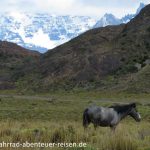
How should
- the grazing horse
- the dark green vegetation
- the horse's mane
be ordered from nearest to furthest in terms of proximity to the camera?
the grazing horse
the horse's mane
the dark green vegetation

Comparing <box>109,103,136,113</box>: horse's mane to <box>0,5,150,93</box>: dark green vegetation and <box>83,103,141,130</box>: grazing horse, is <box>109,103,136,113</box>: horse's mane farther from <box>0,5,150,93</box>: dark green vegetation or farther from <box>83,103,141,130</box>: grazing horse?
<box>0,5,150,93</box>: dark green vegetation

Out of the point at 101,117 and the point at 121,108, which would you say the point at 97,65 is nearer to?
the point at 121,108

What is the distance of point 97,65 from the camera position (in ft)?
294

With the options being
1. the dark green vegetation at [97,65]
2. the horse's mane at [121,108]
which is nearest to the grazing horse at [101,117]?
the horse's mane at [121,108]

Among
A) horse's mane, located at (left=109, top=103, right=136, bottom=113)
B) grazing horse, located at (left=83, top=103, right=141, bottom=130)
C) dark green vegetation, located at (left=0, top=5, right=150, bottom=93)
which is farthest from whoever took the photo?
dark green vegetation, located at (left=0, top=5, right=150, bottom=93)

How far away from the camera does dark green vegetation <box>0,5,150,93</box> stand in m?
79.9

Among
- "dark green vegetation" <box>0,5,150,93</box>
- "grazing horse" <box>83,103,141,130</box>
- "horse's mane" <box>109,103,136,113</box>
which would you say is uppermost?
"dark green vegetation" <box>0,5,150,93</box>

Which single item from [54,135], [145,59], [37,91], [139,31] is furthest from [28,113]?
[139,31]

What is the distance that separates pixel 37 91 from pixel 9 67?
4607 cm

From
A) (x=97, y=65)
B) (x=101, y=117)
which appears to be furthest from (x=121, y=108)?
(x=97, y=65)

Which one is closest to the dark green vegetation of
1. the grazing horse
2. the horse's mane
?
the horse's mane

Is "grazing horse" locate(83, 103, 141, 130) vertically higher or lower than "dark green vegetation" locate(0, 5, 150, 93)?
lower

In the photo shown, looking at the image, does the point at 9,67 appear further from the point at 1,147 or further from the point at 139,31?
the point at 1,147

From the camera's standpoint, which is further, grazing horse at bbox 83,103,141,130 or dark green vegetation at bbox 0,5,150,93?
dark green vegetation at bbox 0,5,150,93
